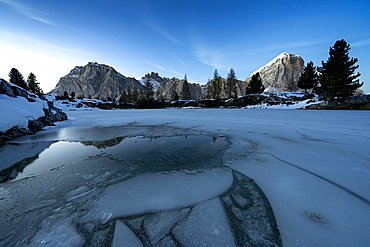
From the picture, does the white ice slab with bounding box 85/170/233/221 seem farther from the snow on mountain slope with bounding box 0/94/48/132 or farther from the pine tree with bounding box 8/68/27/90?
the pine tree with bounding box 8/68/27/90

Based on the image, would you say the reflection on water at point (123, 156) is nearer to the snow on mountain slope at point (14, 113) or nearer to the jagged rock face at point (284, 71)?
the snow on mountain slope at point (14, 113)

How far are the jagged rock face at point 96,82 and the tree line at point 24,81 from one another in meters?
98.1

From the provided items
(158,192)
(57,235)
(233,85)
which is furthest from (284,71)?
(57,235)

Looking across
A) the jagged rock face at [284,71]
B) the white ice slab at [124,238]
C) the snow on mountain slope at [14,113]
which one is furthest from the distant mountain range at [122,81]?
the white ice slab at [124,238]

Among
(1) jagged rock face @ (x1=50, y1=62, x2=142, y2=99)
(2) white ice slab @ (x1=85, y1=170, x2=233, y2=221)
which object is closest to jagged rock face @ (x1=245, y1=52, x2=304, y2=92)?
(2) white ice slab @ (x1=85, y1=170, x2=233, y2=221)

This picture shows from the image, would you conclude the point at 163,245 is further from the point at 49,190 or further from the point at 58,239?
the point at 49,190

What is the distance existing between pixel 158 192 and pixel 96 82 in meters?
186

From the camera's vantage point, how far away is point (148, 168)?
237 centimetres

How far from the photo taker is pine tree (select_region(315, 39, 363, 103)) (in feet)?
58.5

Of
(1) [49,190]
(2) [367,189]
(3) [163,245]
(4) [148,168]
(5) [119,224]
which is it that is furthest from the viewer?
(4) [148,168]

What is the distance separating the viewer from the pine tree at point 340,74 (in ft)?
58.5

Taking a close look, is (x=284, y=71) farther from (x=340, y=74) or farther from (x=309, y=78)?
(x=340, y=74)

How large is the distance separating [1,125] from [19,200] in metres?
5.26

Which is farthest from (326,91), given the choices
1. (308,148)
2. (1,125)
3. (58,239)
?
(1,125)
